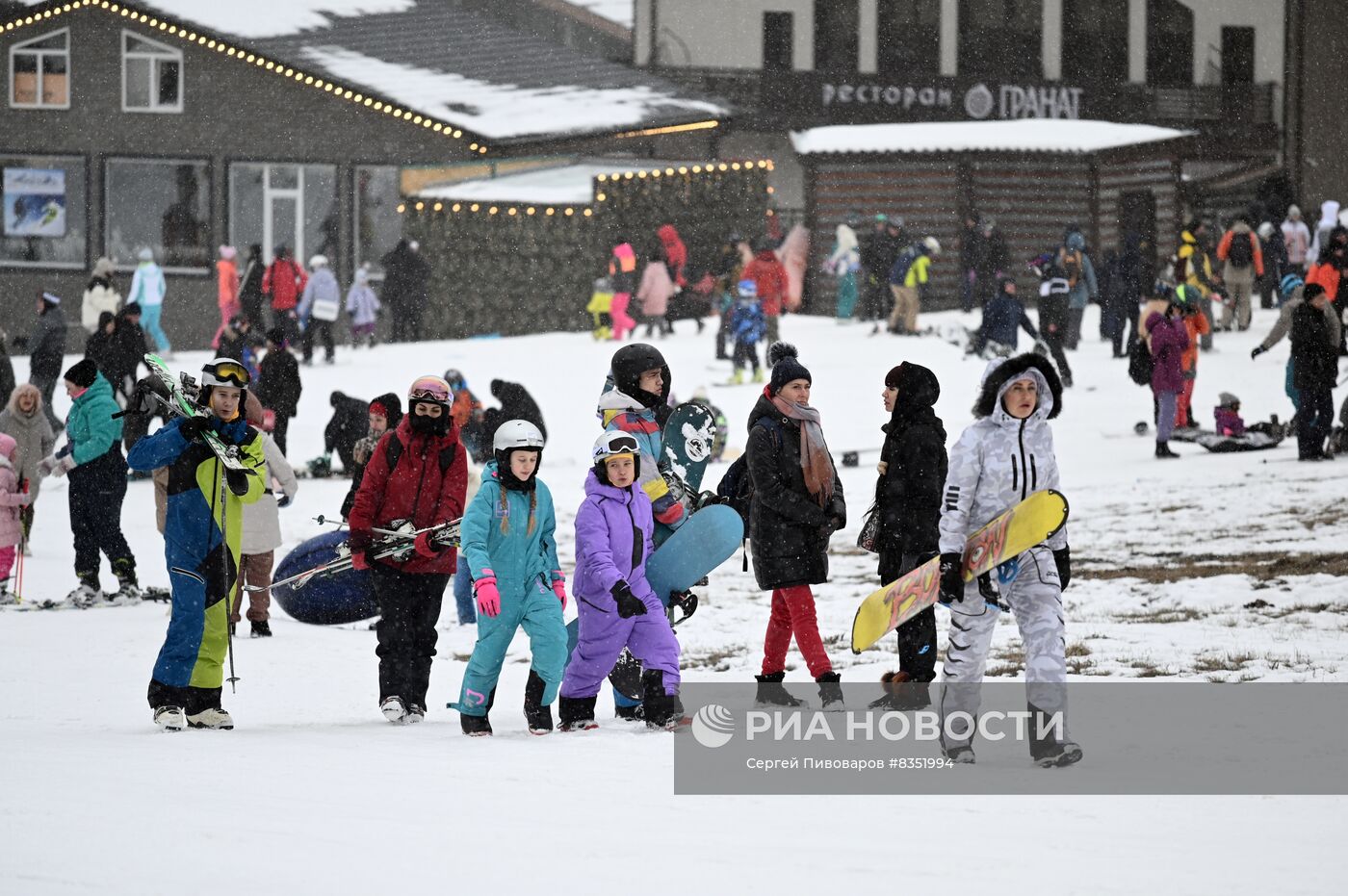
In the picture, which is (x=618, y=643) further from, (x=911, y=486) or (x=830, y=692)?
(x=911, y=486)

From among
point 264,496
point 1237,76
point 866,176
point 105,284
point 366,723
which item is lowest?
point 366,723

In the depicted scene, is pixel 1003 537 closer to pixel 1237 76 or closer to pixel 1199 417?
pixel 1199 417

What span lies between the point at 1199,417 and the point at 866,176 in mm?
14542

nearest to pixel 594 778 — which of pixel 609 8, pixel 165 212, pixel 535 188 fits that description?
pixel 165 212

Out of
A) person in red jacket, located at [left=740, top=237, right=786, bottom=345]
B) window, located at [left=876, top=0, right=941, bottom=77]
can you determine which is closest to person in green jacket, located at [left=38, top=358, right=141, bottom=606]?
person in red jacket, located at [left=740, top=237, right=786, bottom=345]

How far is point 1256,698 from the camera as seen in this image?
25.9 feet

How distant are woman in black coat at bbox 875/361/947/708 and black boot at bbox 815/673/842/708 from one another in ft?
0.62

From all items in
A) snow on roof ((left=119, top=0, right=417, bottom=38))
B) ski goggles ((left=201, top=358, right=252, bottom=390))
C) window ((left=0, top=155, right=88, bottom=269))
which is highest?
snow on roof ((left=119, top=0, right=417, bottom=38))

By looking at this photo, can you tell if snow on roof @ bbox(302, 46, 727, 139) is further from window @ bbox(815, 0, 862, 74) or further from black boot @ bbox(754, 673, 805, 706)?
black boot @ bbox(754, 673, 805, 706)

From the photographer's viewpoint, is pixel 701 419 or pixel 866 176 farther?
pixel 866 176

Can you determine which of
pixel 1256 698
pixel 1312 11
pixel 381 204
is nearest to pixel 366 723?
pixel 1256 698

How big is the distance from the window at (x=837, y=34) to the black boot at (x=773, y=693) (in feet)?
105

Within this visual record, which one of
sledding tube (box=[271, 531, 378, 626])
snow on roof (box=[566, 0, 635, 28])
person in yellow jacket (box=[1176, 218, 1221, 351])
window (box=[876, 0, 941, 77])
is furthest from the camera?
snow on roof (box=[566, 0, 635, 28])

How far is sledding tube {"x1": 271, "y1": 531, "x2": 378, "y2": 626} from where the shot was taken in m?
10.1
